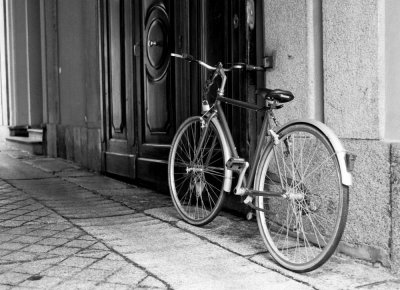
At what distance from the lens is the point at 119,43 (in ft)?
20.7

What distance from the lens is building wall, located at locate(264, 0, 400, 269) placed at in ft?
8.71

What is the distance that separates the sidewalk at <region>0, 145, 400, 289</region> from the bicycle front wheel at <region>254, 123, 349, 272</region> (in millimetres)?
123

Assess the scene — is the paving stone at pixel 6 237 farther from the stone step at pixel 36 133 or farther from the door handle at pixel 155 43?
the stone step at pixel 36 133

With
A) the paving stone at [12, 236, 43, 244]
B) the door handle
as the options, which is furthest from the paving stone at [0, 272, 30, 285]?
the door handle

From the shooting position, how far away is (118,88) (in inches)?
248

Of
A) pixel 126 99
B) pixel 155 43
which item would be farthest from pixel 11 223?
pixel 126 99

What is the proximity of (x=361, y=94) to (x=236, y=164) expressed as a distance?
907 mm

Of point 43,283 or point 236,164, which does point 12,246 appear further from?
point 236,164

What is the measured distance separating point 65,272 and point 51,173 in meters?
4.41

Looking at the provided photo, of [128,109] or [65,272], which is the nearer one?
[65,272]

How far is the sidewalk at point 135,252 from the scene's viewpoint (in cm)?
249

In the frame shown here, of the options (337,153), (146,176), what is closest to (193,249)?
(337,153)

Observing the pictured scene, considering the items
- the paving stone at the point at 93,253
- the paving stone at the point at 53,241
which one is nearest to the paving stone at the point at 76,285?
the paving stone at the point at 93,253

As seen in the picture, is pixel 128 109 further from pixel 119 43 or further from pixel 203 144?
pixel 203 144
